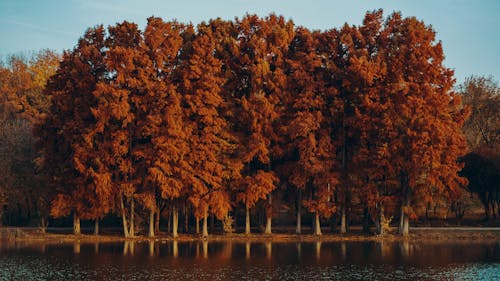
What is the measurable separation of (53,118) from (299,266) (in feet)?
114

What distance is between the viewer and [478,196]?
8412 centimetres

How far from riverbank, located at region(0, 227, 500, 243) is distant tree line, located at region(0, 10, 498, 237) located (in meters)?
1.57

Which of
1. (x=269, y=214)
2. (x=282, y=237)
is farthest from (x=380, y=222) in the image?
(x=269, y=214)

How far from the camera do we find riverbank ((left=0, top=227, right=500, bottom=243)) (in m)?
66.6

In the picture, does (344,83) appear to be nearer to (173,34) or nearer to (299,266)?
(173,34)

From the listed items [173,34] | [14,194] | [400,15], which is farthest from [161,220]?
[400,15]

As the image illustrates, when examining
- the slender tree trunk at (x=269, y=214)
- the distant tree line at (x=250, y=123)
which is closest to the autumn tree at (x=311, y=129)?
the distant tree line at (x=250, y=123)

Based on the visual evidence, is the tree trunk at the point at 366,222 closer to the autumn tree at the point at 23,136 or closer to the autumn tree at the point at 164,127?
the autumn tree at the point at 164,127

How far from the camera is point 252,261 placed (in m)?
49.3

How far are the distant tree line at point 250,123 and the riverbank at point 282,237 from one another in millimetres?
1571

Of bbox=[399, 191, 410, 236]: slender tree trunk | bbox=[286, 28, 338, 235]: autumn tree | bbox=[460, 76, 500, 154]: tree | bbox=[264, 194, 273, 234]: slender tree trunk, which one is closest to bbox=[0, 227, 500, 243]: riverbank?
bbox=[399, 191, 410, 236]: slender tree trunk

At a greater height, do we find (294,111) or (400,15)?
(400,15)

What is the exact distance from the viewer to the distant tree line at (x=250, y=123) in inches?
2653

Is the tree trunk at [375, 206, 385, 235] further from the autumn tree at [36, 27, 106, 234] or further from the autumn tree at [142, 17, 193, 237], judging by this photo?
the autumn tree at [36, 27, 106, 234]
